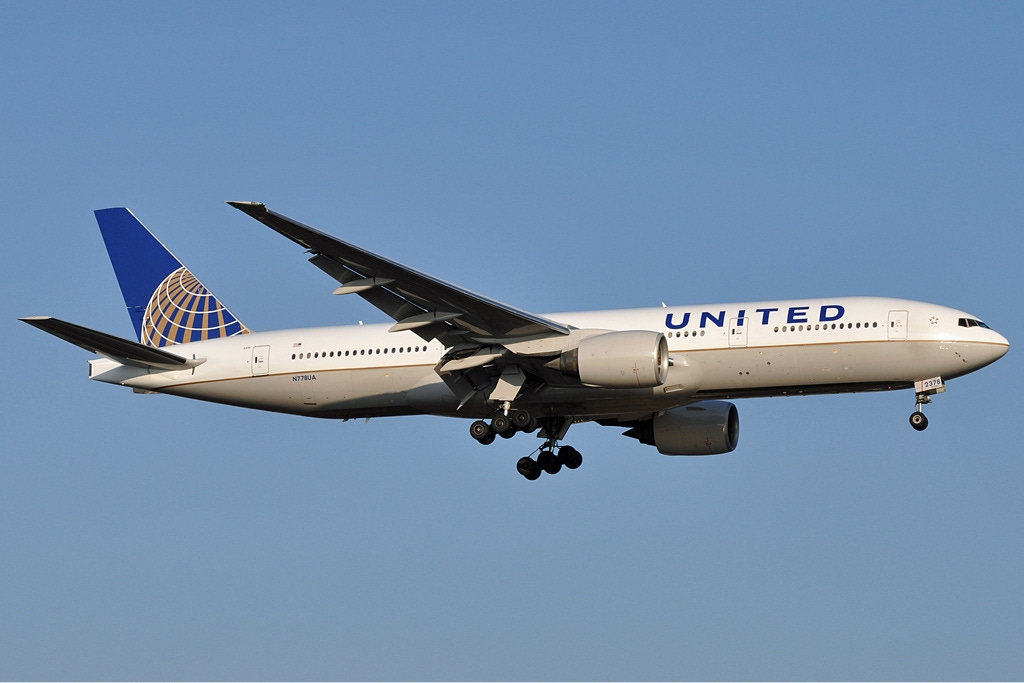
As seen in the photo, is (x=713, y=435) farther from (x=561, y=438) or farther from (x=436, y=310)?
(x=436, y=310)

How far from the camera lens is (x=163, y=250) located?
4703 centimetres

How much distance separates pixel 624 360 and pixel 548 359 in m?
2.47

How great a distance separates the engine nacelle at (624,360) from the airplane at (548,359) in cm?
3

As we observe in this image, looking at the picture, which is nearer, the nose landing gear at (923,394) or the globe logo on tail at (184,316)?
the nose landing gear at (923,394)

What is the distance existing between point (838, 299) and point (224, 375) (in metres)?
17.0

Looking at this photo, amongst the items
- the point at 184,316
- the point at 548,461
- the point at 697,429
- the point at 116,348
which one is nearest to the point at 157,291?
the point at 184,316

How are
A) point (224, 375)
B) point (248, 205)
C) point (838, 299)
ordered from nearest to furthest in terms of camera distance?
point (248, 205) → point (838, 299) → point (224, 375)

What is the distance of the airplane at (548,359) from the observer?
3697 centimetres

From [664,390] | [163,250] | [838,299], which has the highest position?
[163,250]

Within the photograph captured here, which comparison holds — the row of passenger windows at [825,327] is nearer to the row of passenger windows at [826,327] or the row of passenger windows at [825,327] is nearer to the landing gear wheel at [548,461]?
the row of passenger windows at [826,327]

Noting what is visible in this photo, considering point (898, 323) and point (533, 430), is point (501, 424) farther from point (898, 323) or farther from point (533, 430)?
point (898, 323)

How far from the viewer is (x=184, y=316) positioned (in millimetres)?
45125

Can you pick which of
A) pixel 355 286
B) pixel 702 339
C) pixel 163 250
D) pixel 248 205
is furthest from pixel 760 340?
pixel 163 250

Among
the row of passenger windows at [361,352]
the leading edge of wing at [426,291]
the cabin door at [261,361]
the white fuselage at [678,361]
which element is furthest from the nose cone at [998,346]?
the cabin door at [261,361]
